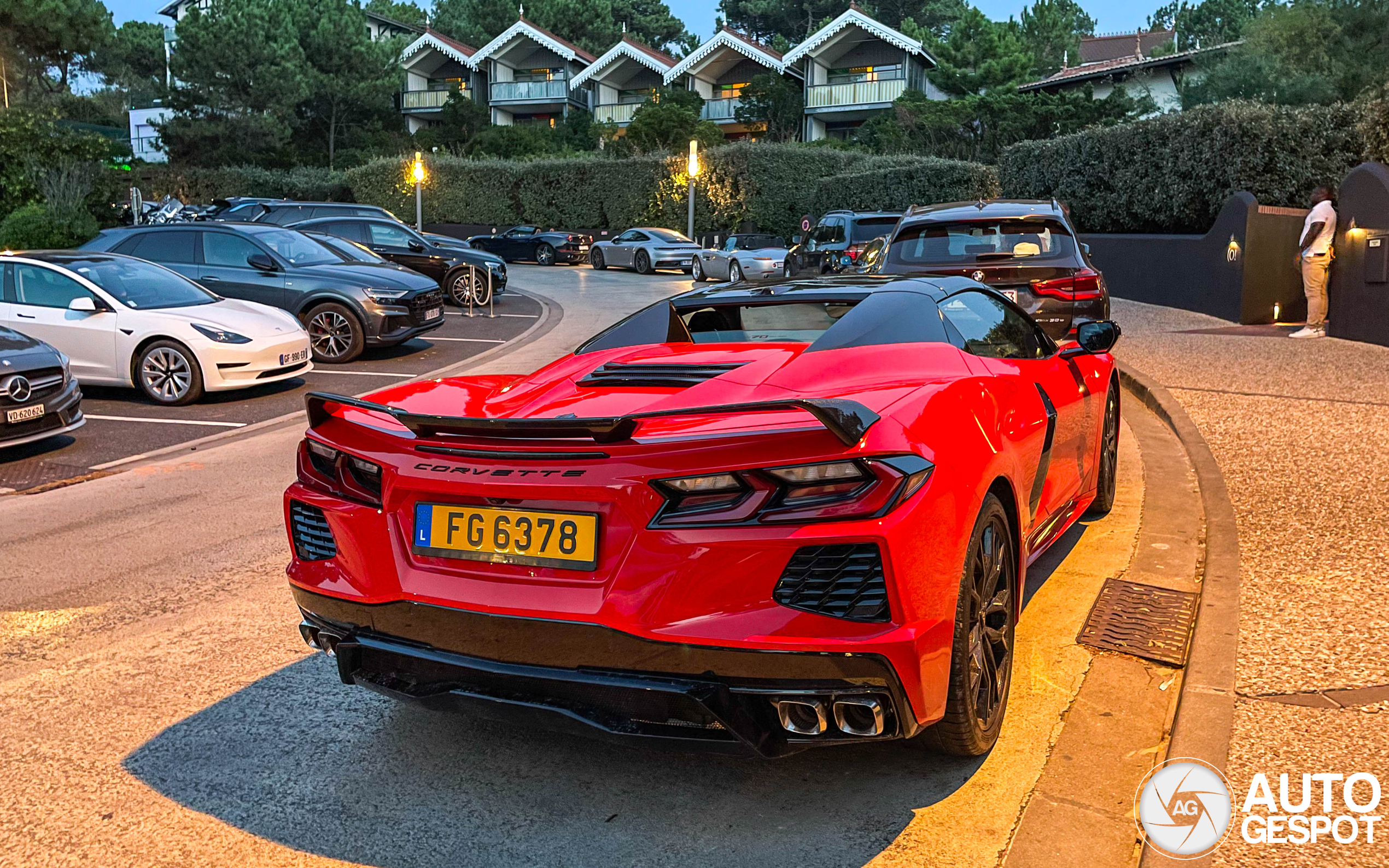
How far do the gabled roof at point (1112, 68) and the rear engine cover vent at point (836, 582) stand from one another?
4413 cm

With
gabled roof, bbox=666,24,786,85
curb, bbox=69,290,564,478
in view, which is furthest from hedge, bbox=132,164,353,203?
curb, bbox=69,290,564,478

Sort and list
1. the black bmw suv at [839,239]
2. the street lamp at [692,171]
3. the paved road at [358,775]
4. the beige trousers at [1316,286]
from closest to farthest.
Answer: the paved road at [358,775]
the beige trousers at [1316,286]
the black bmw suv at [839,239]
the street lamp at [692,171]

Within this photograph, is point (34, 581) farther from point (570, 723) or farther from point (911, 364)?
point (911, 364)

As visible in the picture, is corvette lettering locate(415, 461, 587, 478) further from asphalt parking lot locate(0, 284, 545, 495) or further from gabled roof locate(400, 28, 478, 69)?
gabled roof locate(400, 28, 478, 69)

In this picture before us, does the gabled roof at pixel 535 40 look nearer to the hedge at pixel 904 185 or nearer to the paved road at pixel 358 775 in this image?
the hedge at pixel 904 185

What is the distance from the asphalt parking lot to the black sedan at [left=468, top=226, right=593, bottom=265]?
22984mm

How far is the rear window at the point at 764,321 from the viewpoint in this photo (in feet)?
14.0

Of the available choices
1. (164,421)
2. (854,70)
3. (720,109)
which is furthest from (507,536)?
(720,109)

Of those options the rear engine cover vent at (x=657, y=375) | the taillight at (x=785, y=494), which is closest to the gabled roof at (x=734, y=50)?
the rear engine cover vent at (x=657, y=375)

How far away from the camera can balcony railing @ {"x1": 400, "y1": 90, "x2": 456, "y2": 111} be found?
7012 centimetres

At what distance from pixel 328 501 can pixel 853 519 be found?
60.0 inches

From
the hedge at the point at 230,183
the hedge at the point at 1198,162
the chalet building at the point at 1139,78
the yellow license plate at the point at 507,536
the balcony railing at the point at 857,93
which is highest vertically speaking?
the balcony railing at the point at 857,93

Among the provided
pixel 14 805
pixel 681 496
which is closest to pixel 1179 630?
pixel 681 496

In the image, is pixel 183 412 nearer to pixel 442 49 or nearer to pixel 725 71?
pixel 725 71
